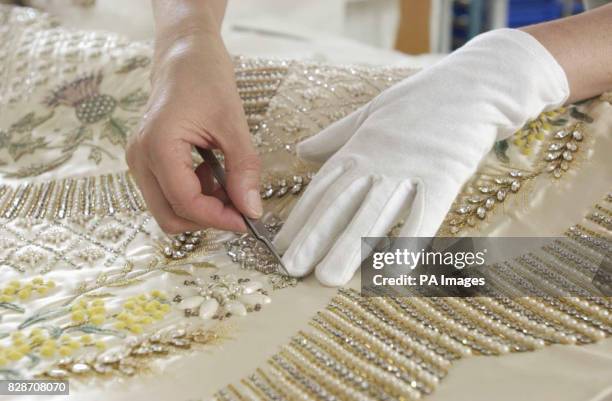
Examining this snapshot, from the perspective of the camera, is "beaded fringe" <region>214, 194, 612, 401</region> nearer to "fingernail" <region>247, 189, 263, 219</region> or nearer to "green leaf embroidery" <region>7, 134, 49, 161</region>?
"fingernail" <region>247, 189, 263, 219</region>

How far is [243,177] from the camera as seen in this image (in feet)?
2.44

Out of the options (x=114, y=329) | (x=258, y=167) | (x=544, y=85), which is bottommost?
(x=114, y=329)

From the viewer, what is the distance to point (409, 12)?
8.16 ft

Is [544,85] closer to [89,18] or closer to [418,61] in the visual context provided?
[418,61]

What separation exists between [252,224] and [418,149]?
0.19 meters

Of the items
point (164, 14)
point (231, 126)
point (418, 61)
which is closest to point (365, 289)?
point (231, 126)

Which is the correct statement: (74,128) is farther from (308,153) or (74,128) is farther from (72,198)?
(308,153)

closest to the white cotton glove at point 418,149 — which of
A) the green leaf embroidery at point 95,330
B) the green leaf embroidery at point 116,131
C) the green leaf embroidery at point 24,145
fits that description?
the green leaf embroidery at point 95,330

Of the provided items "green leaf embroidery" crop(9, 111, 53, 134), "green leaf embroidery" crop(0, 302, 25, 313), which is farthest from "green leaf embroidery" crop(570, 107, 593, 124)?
"green leaf embroidery" crop(9, 111, 53, 134)

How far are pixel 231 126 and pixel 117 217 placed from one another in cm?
22

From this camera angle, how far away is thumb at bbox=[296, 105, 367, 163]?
32.2 inches

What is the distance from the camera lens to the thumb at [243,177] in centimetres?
74

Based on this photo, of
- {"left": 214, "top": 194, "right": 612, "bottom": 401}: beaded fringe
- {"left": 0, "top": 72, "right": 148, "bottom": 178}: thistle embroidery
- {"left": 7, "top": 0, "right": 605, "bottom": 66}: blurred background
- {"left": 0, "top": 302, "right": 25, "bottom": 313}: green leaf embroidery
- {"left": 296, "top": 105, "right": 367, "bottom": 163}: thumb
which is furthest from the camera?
{"left": 7, "top": 0, "right": 605, "bottom": 66}: blurred background

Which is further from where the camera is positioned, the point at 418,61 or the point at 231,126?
the point at 418,61
